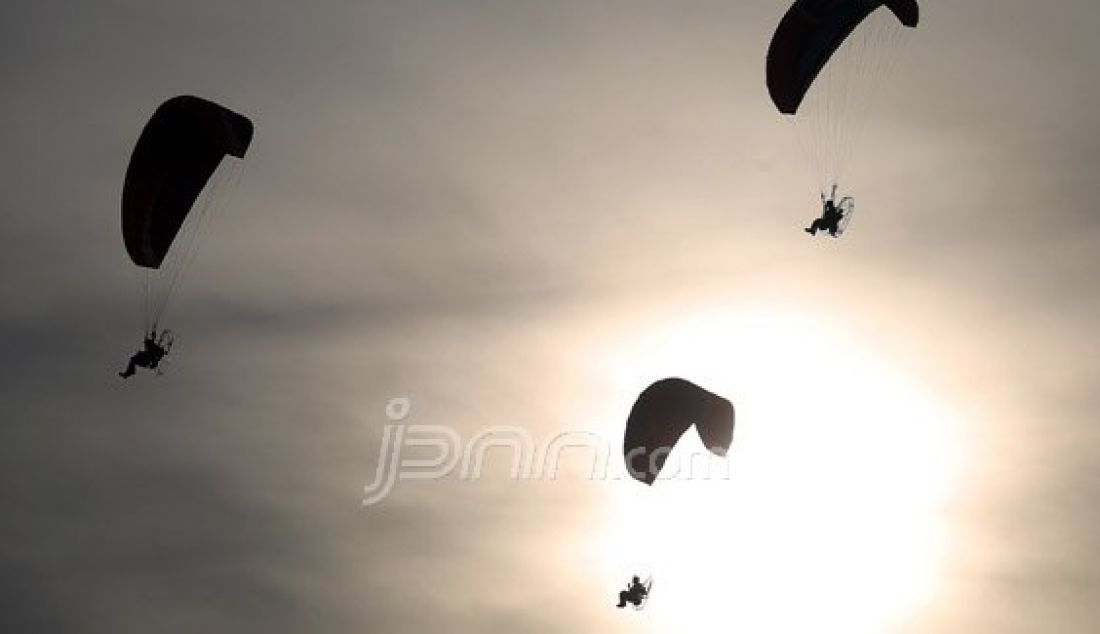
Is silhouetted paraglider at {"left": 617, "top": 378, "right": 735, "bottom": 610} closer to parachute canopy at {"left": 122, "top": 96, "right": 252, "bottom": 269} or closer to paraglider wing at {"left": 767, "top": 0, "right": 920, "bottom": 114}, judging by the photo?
paraglider wing at {"left": 767, "top": 0, "right": 920, "bottom": 114}

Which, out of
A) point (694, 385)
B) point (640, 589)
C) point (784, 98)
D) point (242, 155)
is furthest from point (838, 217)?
point (242, 155)

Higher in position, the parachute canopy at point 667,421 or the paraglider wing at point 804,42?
the paraglider wing at point 804,42

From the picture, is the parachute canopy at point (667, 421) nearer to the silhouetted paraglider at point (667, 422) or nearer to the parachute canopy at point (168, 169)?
the silhouetted paraglider at point (667, 422)

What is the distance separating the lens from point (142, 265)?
5256cm

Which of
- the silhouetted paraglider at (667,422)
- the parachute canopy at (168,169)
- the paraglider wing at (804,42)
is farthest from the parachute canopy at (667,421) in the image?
the parachute canopy at (168,169)

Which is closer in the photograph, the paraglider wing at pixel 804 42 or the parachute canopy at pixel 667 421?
the paraglider wing at pixel 804 42

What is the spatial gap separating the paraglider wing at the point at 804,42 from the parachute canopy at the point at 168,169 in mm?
14610

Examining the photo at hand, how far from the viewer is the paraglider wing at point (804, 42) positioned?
51.4 m

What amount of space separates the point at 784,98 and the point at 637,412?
10233mm

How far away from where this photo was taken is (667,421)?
55.4 m

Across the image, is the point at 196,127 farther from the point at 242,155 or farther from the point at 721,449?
the point at 721,449

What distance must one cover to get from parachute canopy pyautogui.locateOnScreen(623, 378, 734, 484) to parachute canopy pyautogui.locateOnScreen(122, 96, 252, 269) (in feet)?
45.6

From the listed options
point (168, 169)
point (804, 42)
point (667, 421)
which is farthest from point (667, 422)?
point (168, 169)

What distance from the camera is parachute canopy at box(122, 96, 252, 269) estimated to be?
51531 mm
